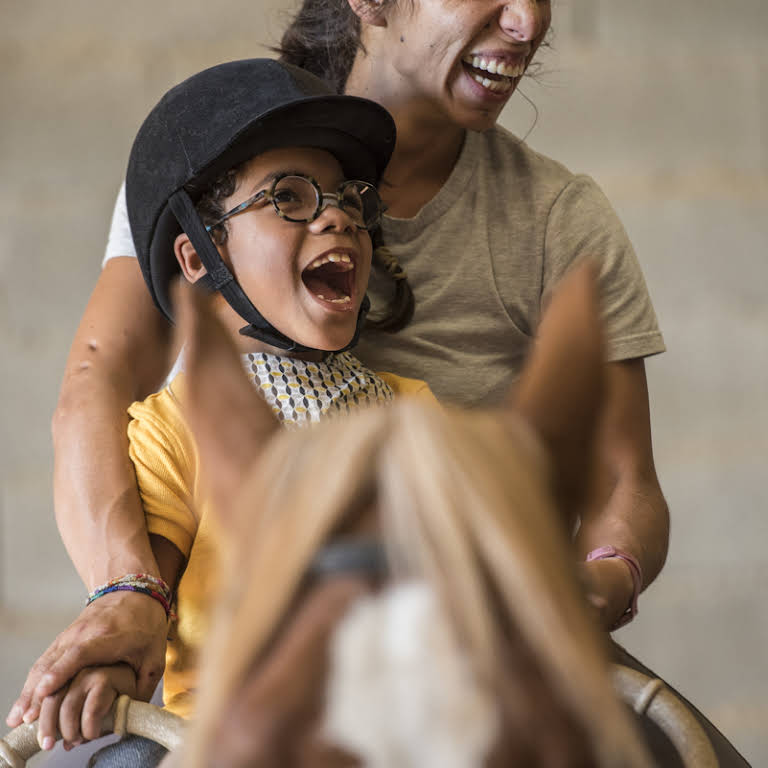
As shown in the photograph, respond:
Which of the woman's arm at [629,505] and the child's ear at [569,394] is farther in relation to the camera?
the woman's arm at [629,505]

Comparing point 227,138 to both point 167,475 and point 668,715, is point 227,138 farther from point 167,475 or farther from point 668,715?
point 668,715

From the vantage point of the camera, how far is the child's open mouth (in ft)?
2.68

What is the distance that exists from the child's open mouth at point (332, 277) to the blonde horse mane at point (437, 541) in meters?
0.49

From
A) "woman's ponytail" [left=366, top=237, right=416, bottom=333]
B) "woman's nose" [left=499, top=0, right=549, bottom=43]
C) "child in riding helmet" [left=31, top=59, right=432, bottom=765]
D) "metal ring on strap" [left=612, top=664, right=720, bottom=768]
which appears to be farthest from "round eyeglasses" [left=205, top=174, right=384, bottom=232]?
"metal ring on strap" [left=612, top=664, right=720, bottom=768]

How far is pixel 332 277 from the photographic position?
0.85 m

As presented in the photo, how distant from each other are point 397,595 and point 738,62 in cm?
197

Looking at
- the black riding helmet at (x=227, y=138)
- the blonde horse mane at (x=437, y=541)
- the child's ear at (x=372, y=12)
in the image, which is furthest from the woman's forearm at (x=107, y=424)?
the blonde horse mane at (x=437, y=541)

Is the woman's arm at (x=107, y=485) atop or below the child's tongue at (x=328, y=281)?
below

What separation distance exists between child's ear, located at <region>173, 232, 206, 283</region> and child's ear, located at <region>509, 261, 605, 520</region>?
1.88 ft

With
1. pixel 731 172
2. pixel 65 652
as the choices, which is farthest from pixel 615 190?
pixel 65 652

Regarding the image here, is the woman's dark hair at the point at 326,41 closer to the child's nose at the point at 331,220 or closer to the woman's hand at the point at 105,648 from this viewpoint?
the child's nose at the point at 331,220

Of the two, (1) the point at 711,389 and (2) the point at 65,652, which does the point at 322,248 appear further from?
(1) the point at 711,389

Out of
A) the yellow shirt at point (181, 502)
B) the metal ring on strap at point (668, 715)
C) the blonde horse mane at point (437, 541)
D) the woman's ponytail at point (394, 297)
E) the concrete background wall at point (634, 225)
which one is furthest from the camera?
the concrete background wall at point (634, 225)

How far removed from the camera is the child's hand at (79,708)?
61cm
